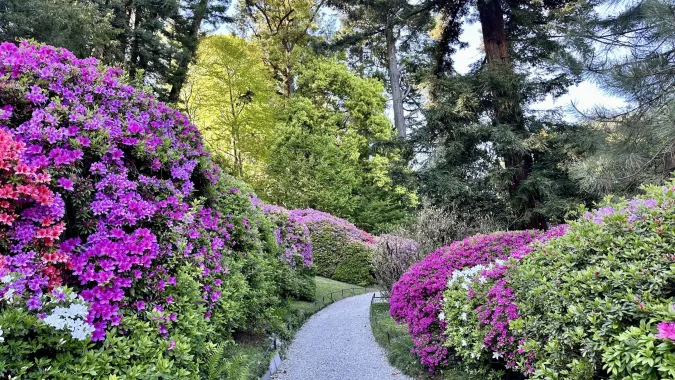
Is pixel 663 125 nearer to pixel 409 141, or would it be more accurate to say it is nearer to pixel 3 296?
pixel 409 141

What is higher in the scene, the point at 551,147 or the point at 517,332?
the point at 551,147

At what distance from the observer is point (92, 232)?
252 cm

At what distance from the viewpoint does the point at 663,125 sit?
15.6ft

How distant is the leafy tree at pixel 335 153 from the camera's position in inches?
690

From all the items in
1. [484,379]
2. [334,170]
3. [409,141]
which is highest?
[334,170]

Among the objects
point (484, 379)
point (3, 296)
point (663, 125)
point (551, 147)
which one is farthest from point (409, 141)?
point (3, 296)

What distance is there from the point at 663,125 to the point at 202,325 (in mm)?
5533

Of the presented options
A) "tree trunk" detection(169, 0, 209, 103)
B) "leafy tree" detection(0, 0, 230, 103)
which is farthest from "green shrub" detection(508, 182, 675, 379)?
"tree trunk" detection(169, 0, 209, 103)

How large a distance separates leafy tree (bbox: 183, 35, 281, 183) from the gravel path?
37.2 ft

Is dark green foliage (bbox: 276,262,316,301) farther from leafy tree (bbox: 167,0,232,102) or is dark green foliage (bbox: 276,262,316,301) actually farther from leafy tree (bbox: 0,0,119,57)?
leafy tree (bbox: 167,0,232,102)

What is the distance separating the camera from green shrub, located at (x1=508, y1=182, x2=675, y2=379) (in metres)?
1.87

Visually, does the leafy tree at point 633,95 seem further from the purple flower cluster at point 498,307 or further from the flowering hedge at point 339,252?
the flowering hedge at point 339,252

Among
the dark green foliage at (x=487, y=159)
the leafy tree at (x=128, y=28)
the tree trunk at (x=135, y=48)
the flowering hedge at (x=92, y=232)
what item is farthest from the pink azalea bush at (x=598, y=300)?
the tree trunk at (x=135, y=48)

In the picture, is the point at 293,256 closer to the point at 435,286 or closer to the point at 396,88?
the point at 435,286
